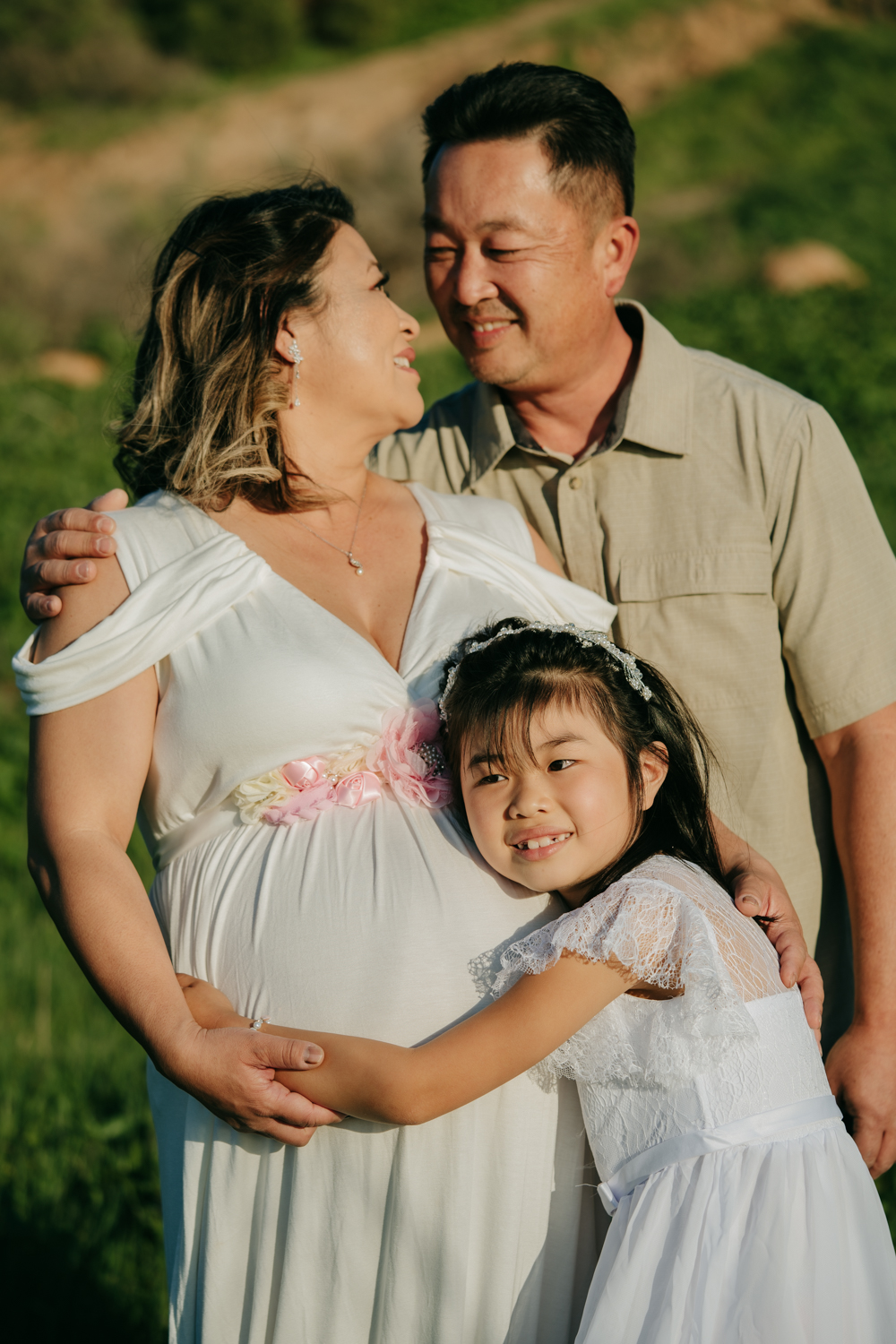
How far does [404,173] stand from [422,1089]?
1764cm

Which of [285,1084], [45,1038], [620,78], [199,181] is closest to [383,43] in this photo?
[620,78]

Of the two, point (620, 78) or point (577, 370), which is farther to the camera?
point (620, 78)

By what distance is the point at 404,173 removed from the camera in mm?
17781

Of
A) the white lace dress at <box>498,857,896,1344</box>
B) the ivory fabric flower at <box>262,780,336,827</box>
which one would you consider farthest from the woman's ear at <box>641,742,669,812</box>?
the ivory fabric flower at <box>262,780,336,827</box>

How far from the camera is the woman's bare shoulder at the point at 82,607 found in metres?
2.33

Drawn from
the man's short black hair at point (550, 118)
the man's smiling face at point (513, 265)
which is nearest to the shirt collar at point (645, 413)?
the man's smiling face at point (513, 265)

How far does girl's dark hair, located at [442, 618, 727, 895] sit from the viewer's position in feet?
7.25

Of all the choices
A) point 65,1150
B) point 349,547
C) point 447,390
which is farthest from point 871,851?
point 447,390

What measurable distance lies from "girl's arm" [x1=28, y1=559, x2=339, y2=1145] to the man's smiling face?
1253mm

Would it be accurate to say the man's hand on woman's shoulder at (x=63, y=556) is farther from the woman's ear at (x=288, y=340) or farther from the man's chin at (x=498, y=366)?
the man's chin at (x=498, y=366)

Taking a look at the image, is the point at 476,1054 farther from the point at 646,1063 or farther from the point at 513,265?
the point at 513,265

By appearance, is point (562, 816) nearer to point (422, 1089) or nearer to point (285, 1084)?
point (422, 1089)

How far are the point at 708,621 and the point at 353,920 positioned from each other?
4.06ft

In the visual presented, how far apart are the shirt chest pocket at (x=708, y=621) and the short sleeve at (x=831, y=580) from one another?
0.07 m
